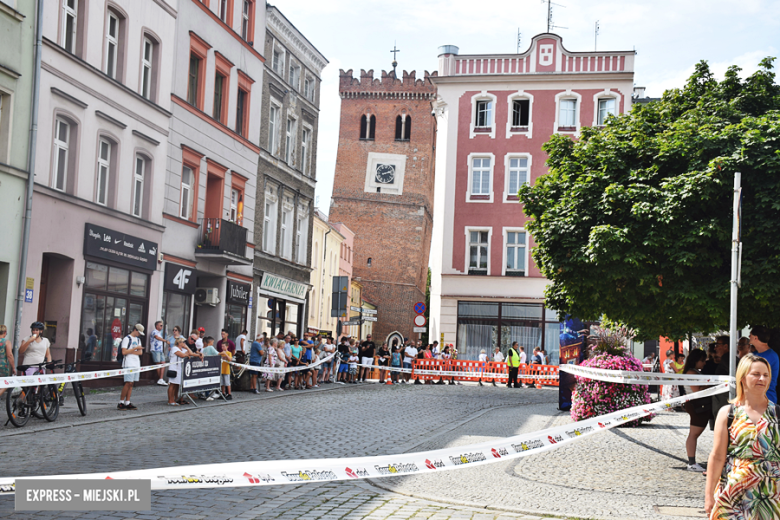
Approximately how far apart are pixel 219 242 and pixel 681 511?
22197 mm

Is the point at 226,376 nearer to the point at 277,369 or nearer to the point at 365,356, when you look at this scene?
the point at 277,369

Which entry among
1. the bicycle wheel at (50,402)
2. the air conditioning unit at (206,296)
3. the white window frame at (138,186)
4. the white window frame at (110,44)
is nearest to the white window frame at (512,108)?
the air conditioning unit at (206,296)

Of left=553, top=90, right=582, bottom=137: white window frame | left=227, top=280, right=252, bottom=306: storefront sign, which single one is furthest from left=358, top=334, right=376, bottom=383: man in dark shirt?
left=553, top=90, right=582, bottom=137: white window frame

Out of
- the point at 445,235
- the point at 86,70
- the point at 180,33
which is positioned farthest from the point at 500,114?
the point at 86,70

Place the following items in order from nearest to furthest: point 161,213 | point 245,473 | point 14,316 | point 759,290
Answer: point 245,473
point 759,290
point 14,316
point 161,213

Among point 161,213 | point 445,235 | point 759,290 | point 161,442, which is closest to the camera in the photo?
point 759,290

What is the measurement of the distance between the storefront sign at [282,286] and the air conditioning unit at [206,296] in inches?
186

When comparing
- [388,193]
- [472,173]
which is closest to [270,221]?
[472,173]

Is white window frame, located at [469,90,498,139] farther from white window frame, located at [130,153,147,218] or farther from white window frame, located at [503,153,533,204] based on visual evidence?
white window frame, located at [130,153,147,218]

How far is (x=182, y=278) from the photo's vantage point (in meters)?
27.1

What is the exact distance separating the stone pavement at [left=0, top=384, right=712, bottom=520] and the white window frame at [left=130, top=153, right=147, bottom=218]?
680 cm

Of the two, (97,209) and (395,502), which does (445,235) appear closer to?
(97,209)

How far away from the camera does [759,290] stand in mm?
11172

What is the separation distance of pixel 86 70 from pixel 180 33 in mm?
5685
